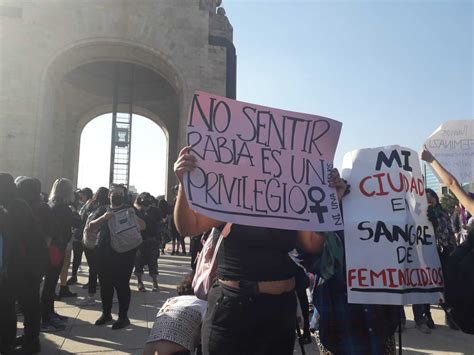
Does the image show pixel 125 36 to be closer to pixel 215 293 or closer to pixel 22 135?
pixel 22 135

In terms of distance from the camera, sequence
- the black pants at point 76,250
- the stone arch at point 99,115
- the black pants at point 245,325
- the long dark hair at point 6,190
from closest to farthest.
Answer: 1. the black pants at point 245,325
2. the long dark hair at point 6,190
3. the black pants at point 76,250
4. the stone arch at point 99,115

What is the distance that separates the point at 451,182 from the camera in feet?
8.26

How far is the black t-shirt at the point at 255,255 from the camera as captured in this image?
1.87m

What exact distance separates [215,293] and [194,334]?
0.58 metres

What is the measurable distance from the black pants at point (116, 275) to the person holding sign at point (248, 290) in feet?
10.6

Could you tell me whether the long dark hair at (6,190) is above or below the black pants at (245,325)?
above

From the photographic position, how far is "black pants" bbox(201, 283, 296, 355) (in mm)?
1790

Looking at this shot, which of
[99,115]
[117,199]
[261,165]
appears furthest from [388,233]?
[99,115]

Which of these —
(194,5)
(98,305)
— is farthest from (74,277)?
(194,5)

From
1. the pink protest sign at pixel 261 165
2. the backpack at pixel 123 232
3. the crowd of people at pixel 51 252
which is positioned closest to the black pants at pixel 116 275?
the crowd of people at pixel 51 252

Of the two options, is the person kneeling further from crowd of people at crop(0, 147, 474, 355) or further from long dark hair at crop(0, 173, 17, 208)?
long dark hair at crop(0, 173, 17, 208)

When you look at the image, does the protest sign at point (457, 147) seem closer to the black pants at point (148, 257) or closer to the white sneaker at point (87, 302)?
the black pants at point (148, 257)

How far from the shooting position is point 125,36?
1380 centimetres

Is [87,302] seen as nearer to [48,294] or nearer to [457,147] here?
[48,294]
